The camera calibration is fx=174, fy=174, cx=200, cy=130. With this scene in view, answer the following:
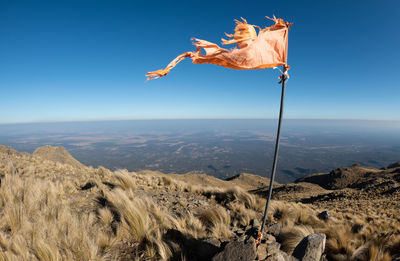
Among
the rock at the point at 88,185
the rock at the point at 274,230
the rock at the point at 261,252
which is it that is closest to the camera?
the rock at the point at 261,252

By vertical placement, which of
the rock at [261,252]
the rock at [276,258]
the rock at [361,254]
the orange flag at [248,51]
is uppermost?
the orange flag at [248,51]

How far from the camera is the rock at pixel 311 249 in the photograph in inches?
109

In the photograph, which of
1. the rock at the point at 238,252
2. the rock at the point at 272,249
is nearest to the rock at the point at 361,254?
the rock at the point at 272,249

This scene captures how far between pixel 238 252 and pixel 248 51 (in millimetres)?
2923

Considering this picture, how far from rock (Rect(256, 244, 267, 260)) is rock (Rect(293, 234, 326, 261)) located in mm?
514

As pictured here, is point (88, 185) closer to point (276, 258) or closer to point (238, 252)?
point (238, 252)

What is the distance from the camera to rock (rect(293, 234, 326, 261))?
276 centimetres

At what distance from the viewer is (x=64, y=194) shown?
521cm

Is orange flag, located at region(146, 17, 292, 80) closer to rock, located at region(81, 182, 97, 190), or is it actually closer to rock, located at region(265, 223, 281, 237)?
rock, located at region(265, 223, 281, 237)

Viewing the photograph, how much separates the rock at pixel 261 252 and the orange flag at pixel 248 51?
2.83 meters

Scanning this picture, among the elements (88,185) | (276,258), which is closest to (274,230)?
(276,258)

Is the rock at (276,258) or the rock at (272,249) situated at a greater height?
the rock at (276,258)

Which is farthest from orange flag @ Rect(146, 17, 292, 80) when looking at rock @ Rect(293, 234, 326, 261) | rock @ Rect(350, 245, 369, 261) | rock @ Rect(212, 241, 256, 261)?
rock @ Rect(350, 245, 369, 261)

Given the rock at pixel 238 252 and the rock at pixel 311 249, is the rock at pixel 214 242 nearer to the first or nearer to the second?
the rock at pixel 238 252
